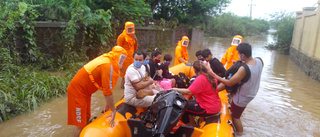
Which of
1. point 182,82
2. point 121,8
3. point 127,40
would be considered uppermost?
point 121,8

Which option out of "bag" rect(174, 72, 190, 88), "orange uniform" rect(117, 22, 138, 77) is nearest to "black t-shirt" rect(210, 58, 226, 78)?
"bag" rect(174, 72, 190, 88)

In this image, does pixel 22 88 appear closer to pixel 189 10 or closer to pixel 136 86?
pixel 136 86

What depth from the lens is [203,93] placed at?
2982mm

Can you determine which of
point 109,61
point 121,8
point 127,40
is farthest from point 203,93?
point 121,8

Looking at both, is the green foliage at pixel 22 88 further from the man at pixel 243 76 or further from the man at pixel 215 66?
the man at pixel 243 76

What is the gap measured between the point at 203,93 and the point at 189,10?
17.4 meters

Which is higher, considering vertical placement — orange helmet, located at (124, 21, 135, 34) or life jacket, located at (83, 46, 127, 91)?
orange helmet, located at (124, 21, 135, 34)

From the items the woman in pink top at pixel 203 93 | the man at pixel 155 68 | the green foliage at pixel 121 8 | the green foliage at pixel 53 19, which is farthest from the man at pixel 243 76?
the green foliage at pixel 121 8

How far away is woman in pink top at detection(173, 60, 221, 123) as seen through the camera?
114 inches

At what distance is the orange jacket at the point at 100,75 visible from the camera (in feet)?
8.25

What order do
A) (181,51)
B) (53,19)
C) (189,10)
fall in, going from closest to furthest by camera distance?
1. (181,51)
2. (53,19)
3. (189,10)

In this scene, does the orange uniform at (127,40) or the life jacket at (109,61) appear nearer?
the life jacket at (109,61)

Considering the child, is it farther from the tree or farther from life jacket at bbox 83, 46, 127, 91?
the tree

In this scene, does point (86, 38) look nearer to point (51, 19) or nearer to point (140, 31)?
point (51, 19)
